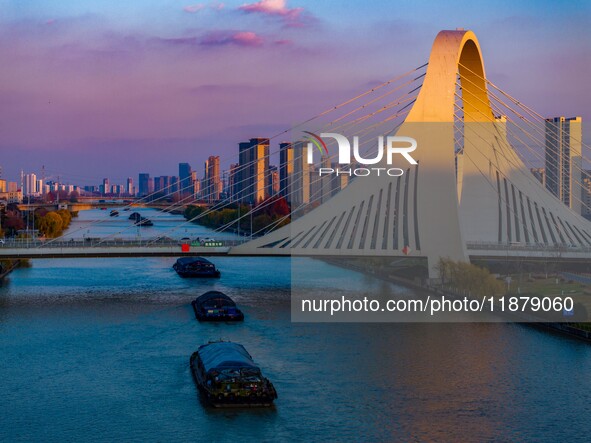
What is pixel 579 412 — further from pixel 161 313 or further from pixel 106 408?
pixel 161 313

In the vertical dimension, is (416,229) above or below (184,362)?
above

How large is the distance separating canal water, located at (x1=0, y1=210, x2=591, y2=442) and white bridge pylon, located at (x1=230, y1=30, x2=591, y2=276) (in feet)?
7.39

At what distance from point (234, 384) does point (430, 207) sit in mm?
11161

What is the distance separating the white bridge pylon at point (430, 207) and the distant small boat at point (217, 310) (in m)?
2.72

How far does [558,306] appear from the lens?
800 inches

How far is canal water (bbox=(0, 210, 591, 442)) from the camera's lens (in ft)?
39.7

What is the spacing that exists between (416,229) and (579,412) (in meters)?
11.5

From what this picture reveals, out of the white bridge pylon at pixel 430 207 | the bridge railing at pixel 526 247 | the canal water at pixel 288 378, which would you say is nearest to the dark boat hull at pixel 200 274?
the white bridge pylon at pixel 430 207

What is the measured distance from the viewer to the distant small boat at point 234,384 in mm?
13037

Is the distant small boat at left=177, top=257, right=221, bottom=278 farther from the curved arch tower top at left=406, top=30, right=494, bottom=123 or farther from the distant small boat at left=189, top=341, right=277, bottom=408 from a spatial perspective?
the distant small boat at left=189, top=341, right=277, bottom=408

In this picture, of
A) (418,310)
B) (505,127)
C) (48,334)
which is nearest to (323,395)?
(48,334)

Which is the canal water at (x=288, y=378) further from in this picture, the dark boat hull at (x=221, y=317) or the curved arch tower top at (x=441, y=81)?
the curved arch tower top at (x=441, y=81)

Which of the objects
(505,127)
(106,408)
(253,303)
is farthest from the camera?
(505,127)

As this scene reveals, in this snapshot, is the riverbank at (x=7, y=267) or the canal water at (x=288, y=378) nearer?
the canal water at (x=288, y=378)
